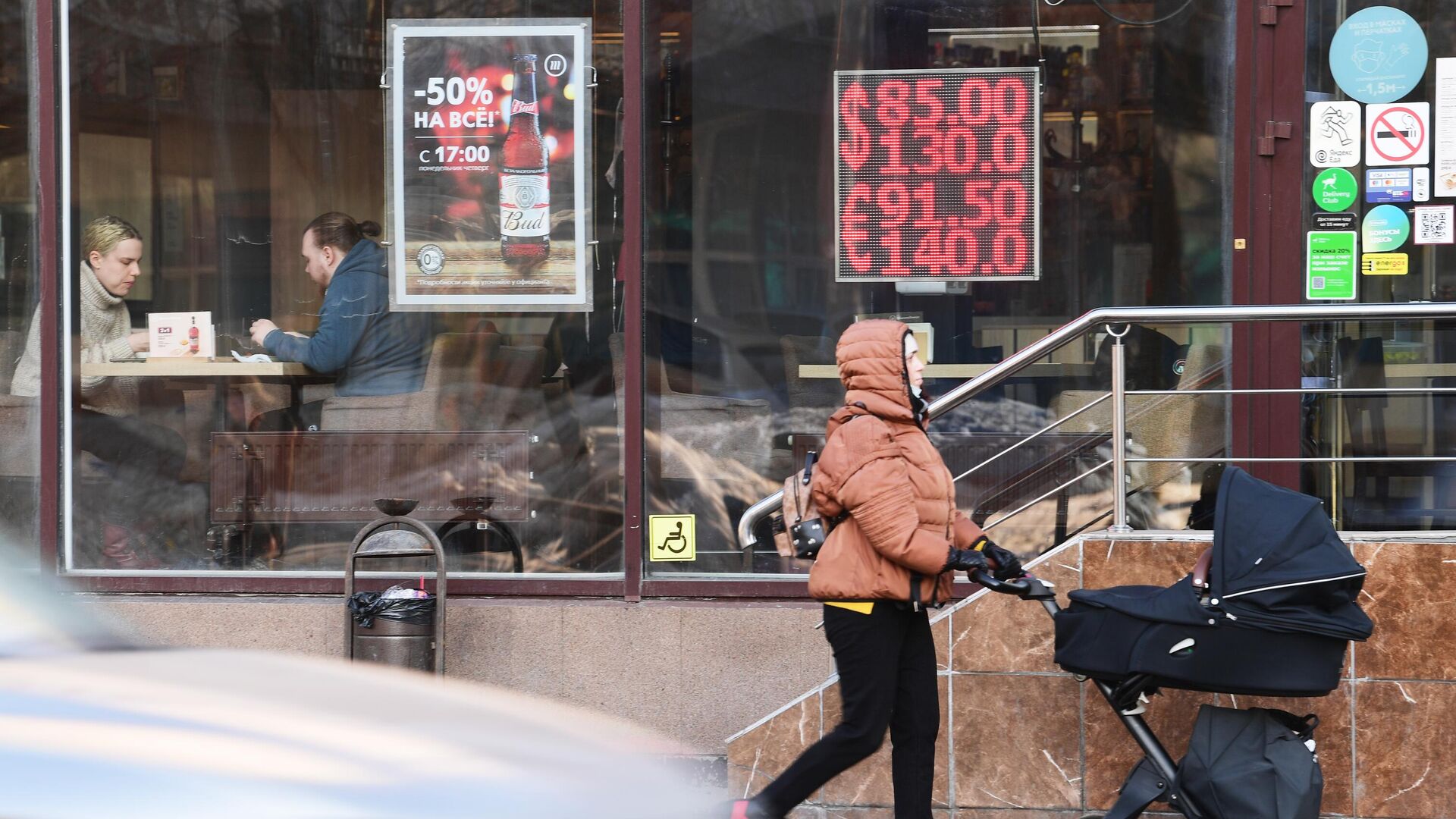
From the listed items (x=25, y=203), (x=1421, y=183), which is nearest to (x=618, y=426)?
(x=25, y=203)

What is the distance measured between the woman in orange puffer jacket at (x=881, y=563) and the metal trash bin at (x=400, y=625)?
7.06 ft

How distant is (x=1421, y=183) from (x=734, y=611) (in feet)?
12.7

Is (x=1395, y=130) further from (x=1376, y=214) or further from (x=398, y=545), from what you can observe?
(x=398, y=545)

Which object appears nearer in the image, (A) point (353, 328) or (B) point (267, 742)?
(B) point (267, 742)

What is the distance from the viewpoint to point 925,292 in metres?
7.37

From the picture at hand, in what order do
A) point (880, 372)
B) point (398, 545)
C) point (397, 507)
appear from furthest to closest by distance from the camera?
point (397, 507), point (398, 545), point (880, 372)

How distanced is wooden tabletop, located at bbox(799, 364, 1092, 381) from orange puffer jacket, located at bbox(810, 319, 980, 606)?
2001 millimetres

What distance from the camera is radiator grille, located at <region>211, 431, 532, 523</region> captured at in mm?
7625

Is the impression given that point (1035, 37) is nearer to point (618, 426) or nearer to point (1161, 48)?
point (1161, 48)

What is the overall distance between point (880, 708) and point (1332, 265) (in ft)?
11.7

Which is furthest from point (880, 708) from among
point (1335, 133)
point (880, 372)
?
point (1335, 133)

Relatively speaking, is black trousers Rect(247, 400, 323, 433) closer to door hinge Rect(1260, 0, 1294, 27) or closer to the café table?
the café table

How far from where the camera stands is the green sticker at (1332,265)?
7.04 m

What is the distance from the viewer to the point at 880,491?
496 cm
